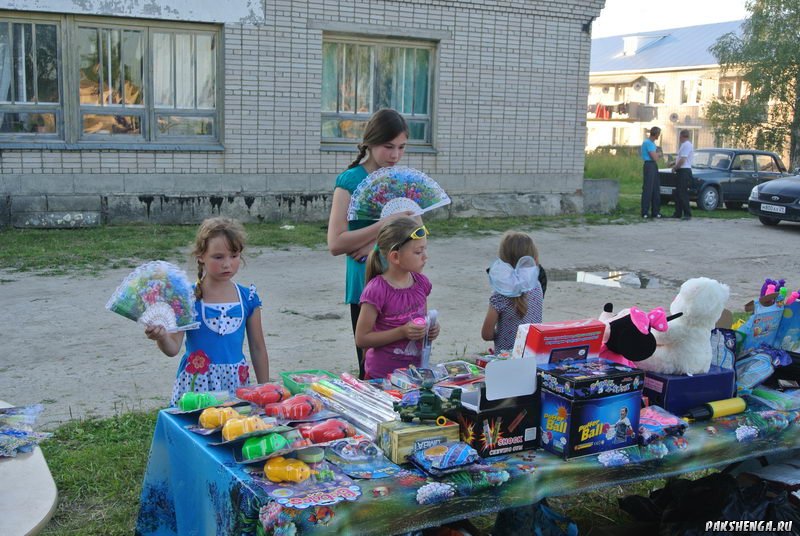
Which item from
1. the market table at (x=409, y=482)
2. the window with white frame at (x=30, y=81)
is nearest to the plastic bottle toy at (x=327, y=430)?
the market table at (x=409, y=482)

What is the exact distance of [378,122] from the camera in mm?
4375

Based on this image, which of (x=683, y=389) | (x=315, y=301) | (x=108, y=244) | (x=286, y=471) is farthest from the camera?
(x=108, y=244)

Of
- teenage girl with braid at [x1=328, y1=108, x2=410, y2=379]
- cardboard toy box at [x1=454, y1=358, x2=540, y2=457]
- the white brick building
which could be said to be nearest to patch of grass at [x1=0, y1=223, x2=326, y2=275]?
the white brick building

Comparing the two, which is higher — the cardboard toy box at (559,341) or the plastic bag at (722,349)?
the cardboard toy box at (559,341)

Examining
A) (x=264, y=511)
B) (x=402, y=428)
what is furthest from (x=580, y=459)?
(x=264, y=511)

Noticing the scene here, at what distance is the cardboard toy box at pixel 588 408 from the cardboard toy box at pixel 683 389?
12.4 inches

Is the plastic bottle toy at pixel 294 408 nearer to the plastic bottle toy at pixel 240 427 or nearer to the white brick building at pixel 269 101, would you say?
the plastic bottle toy at pixel 240 427

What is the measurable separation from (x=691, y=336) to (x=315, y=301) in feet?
19.3

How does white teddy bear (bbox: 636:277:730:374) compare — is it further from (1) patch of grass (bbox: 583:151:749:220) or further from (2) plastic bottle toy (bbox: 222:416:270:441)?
(1) patch of grass (bbox: 583:151:749:220)

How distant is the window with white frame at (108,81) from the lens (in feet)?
41.6

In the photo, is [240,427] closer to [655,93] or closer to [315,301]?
[315,301]

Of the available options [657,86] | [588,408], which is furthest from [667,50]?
[588,408]

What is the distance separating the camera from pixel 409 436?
8.98 feet

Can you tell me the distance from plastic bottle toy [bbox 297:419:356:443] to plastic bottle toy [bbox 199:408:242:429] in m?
0.24
